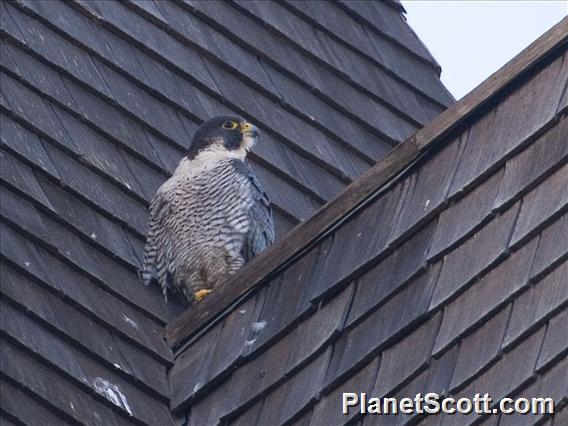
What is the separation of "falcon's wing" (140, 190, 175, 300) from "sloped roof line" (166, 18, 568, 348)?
0.24 meters

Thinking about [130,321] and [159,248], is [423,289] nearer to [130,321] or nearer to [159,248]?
[130,321]

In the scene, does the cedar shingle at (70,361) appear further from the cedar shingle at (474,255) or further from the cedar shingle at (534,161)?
the cedar shingle at (534,161)

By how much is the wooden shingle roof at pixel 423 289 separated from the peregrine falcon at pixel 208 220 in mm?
466

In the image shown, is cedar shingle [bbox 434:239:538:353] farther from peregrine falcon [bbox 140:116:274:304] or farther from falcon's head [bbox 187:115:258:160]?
falcon's head [bbox 187:115:258:160]

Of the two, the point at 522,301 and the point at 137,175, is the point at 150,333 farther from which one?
the point at 522,301

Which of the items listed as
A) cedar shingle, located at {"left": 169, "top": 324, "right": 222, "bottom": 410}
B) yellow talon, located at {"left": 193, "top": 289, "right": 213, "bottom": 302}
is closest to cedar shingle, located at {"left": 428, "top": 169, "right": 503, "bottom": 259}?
cedar shingle, located at {"left": 169, "top": 324, "right": 222, "bottom": 410}

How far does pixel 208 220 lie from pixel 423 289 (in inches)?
62.7

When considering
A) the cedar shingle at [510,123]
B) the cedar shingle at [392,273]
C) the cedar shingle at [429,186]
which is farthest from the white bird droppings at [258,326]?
the cedar shingle at [510,123]

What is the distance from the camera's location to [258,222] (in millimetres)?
7277

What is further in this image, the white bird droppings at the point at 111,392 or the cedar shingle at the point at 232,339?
the cedar shingle at the point at 232,339

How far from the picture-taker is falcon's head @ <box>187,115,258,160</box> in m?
7.41

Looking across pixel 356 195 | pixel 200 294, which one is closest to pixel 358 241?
pixel 356 195

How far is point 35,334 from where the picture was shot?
6.08 meters

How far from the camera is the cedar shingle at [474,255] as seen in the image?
5664 mm
